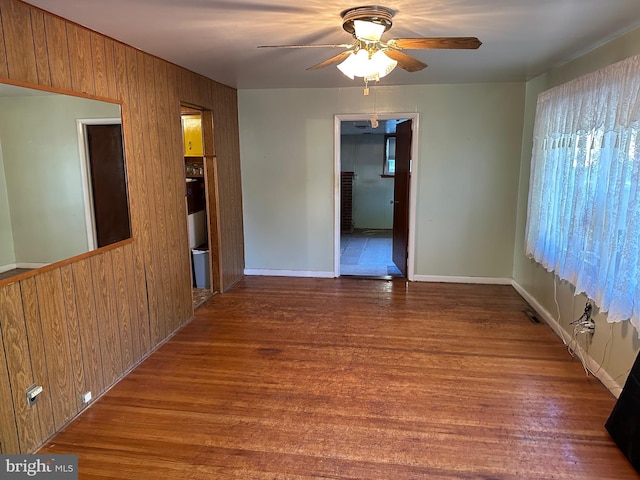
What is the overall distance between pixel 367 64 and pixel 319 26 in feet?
1.50

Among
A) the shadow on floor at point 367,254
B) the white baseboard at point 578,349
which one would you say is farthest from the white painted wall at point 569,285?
the shadow on floor at point 367,254

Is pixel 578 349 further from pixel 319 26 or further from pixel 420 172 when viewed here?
pixel 319 26

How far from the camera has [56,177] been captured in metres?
2.34

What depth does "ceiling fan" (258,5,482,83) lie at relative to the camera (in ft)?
6.84

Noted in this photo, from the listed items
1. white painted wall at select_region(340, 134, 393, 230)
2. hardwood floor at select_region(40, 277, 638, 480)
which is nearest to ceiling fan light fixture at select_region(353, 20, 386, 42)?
hardwood floor at select_region(40, 277, 638, 480)

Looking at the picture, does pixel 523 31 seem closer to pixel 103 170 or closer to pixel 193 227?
pixel 103 170

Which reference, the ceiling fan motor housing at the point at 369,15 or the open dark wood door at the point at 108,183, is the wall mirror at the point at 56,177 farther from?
the ceiling fan motor housing at the point at 369,15

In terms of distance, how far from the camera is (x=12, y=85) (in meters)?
2.01

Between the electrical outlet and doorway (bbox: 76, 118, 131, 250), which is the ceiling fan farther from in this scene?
the electrical outlet

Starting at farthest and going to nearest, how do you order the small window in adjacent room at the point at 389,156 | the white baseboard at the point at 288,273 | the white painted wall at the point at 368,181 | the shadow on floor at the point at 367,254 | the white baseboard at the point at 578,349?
1. the white painted wall at the point at 368,181
2. the small window in adjacent room at the point at 389,156
3. the shadow on floor at the point at 367,254
4. the white baseboard at the point at 288,273
5. the white baseboard at the point at 578,349

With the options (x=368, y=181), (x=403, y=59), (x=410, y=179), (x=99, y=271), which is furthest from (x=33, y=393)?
(x=368, y=181)

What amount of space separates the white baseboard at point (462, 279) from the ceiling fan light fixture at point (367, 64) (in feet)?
10.8

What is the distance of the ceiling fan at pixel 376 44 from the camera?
6.84 ft

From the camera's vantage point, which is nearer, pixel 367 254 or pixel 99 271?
pixel 99 271
